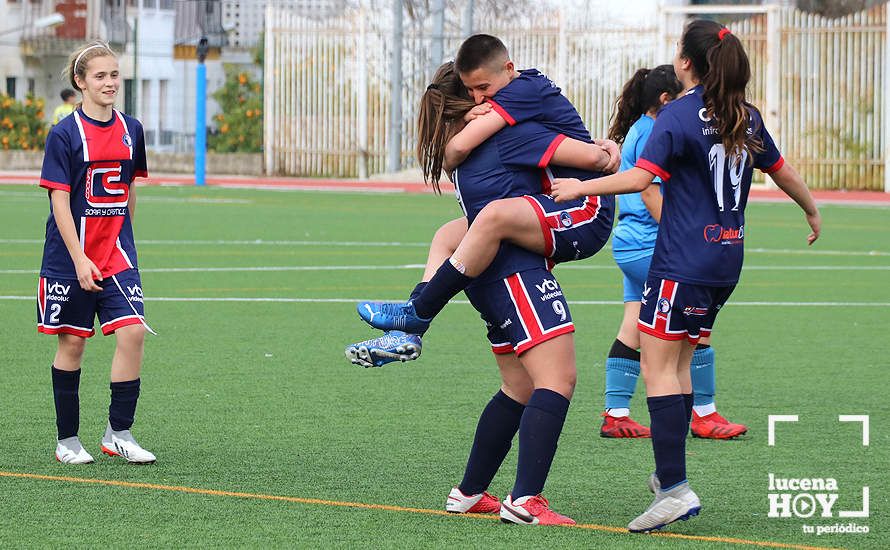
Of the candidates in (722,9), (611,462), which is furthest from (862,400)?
(722,9)

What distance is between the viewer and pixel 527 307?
603 cm

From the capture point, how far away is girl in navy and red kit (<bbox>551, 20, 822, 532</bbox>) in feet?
19.8

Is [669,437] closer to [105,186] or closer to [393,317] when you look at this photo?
[393,317]

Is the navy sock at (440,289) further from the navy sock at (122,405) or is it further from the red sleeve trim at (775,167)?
the navy sock at (122,405)

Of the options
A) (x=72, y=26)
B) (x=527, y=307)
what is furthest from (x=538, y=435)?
(x=72, y=26)

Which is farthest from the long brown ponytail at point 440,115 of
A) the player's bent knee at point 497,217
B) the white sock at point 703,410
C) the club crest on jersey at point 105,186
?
the white sock at point 703,410

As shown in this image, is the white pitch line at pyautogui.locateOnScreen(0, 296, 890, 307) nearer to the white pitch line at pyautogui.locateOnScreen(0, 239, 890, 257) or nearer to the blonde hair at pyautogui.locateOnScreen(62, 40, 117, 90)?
the white pitch line at pyautogui.locateOnScreen(0, 239, 890, 257)

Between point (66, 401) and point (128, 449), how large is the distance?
0.39 meters

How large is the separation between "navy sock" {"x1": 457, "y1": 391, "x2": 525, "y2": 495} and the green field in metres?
0.18

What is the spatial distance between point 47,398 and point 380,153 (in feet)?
103

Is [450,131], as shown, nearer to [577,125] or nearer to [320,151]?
[577,125]

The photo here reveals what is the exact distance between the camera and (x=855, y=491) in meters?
6.86

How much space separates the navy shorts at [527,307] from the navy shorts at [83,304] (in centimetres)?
196

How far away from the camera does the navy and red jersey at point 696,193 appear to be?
19.9 ft
